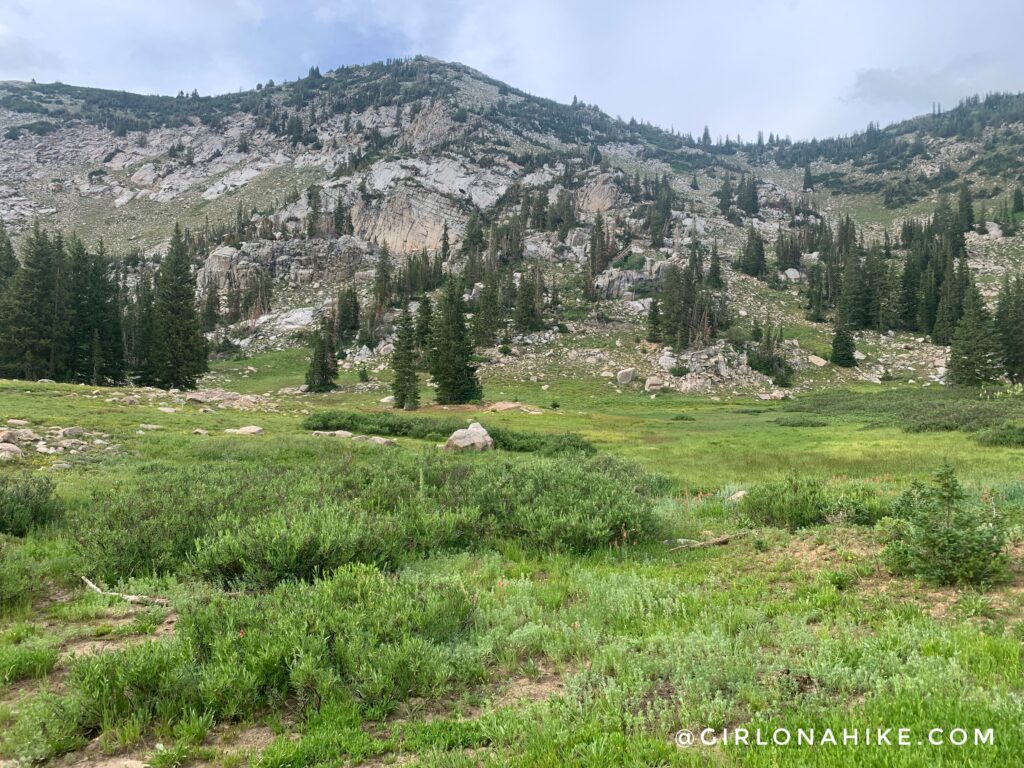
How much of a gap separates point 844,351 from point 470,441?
7292 centimetres

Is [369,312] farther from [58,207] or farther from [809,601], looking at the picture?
[58,207]

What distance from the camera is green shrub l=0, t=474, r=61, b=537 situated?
10.1 m

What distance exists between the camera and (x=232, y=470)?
49.6ft

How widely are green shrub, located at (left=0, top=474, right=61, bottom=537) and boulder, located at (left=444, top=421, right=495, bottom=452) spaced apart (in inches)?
603

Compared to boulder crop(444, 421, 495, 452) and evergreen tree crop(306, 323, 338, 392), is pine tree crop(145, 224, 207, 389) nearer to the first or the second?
evergreen tree crop(306, 323, 338, 392)

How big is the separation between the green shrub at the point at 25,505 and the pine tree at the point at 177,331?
166ft

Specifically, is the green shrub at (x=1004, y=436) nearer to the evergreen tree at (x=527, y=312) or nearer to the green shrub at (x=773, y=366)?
the green shrub at (x=773, y=366)

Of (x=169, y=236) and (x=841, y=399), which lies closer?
(x=841, y=399)

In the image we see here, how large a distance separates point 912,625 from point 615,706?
141 inches

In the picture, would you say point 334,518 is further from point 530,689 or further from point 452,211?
point 452,211

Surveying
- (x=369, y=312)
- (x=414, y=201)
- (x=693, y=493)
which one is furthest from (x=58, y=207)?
(x=693, y=493)

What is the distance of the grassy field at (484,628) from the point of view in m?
4.04

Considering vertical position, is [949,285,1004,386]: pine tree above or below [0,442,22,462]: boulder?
above

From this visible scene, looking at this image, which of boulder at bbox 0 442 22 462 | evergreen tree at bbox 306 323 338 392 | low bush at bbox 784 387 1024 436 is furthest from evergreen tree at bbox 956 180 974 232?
boulder at bbox 0 442 22 462
